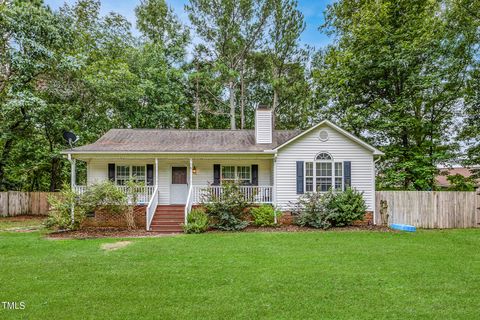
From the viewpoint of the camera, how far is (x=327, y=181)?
1319cm

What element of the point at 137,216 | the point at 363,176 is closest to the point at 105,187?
the point at 137,216

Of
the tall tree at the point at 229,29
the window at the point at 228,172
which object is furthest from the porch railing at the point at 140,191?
the tall tree at the point at 229,29

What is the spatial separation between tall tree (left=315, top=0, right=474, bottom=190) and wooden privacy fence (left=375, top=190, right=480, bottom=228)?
335 cm

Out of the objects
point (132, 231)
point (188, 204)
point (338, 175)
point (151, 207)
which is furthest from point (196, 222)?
point (338, 175)

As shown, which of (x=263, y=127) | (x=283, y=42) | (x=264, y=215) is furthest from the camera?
(x=283, y=42)

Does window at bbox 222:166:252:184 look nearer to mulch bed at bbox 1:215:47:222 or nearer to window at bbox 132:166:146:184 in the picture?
window at bbox 132:166:146:184

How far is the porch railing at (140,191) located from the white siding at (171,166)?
2.94ft

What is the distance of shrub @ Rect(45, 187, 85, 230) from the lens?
11.6 m

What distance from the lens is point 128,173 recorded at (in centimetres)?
1442

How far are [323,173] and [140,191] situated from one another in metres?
8.06

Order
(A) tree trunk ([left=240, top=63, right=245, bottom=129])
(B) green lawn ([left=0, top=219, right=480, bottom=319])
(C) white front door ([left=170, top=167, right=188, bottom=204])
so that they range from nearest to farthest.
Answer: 1. (B) green lawn ([left=0, top=219, right=480, bottom=319])
2. (C) white front door ([left=170, top=167, right=188, bottom=204])
3. (A) tree trunk ([left=240, top=63, right=245, bottom=129])

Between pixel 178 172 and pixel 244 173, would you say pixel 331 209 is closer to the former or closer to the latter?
pixel 244 173

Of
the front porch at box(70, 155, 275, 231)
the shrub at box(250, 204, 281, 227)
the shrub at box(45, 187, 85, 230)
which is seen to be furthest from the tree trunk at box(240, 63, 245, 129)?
the shrub at box(45, 187, 85, 230)

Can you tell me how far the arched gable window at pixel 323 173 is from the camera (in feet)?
43.2
